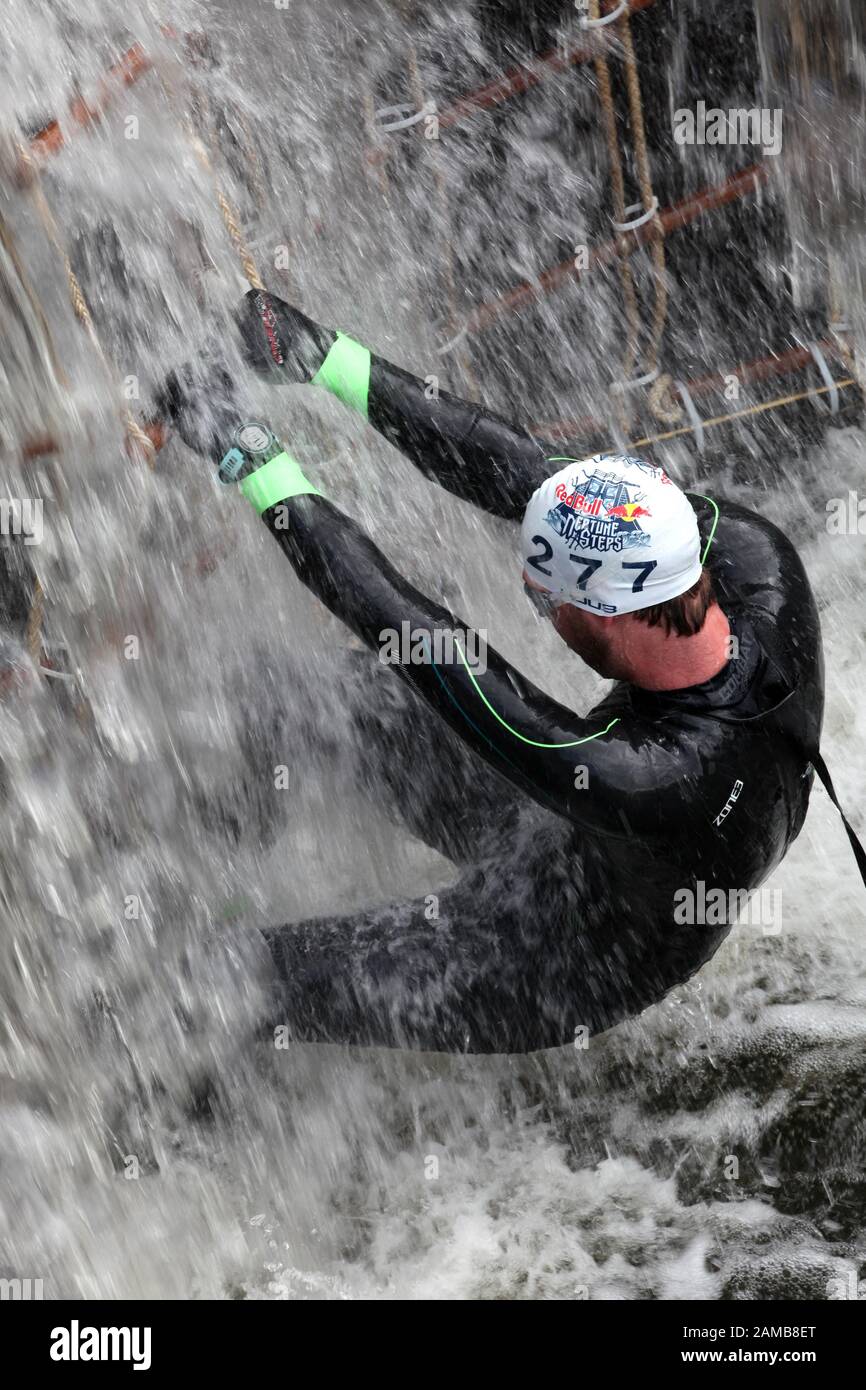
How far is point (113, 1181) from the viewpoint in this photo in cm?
338

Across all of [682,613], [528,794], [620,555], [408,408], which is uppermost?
[408,408]

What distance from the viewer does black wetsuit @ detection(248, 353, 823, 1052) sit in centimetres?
248

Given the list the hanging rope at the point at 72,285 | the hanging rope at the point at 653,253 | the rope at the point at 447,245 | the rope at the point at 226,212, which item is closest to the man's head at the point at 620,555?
the rope at the point at 226,212

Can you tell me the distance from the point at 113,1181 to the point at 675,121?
4.51m

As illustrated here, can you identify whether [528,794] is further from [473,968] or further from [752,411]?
[752,411]

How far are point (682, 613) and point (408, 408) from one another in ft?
3.19

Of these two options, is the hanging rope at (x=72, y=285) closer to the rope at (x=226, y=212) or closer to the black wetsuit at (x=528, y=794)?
the rope at (x=226, y=212)

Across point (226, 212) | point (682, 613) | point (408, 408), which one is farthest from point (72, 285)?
point (682, 613)

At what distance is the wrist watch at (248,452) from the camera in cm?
268

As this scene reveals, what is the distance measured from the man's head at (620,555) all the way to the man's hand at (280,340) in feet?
2.82

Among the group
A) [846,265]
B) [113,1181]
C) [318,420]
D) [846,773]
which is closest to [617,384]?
[846,265]

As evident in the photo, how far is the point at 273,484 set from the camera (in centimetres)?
267

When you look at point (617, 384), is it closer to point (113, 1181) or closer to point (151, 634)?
point (151, 634)

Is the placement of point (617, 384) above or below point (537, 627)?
above
